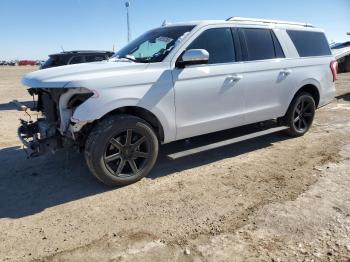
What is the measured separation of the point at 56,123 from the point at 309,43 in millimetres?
4692

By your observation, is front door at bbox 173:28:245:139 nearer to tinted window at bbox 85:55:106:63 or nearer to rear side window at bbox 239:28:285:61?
rear side window at bbox 239:28:285:61

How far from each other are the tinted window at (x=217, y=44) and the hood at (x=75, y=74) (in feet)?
3.17

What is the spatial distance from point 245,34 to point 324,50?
7.04ft

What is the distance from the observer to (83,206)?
4.18 m

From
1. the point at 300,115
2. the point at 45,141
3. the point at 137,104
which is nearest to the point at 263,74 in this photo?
the point at 300,115

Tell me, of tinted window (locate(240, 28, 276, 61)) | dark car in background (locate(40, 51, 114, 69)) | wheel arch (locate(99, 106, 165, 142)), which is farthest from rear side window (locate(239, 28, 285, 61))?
dark car in background (locate(40, 51, 114, 69))

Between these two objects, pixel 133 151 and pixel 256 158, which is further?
pixel 256 158

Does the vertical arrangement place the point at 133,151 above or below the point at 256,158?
above

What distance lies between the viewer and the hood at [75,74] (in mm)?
→ 4164

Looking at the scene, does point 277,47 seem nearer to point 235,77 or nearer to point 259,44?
point 259,44

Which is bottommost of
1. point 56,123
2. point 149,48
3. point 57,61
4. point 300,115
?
point 300,115

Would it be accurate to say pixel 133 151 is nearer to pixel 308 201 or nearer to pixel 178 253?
pixel 178 253

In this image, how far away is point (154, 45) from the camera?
5.29 meters

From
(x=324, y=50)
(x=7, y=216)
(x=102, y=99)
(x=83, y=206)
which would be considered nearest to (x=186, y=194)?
(x=83, y=206)
